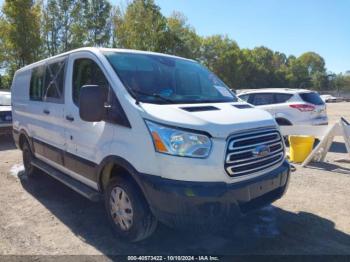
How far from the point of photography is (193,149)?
10.4ft

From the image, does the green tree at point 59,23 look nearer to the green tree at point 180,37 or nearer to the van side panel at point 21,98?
the green tree at point 180,37

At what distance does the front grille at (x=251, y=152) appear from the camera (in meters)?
3.26

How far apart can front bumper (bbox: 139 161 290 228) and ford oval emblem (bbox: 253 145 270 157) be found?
0.32 metres

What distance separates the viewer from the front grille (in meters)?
3.26

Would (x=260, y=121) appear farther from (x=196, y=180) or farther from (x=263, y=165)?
(x=196, y=180)

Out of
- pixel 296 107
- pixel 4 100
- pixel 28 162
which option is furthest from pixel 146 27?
pixel 28 162

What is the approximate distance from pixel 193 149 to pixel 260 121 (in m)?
0.91

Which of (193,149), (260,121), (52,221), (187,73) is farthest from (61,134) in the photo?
(260,121)

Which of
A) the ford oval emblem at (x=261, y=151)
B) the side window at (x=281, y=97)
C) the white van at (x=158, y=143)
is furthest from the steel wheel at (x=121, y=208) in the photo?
the side window at (x=281, y=97)

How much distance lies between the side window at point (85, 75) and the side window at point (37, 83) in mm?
1293

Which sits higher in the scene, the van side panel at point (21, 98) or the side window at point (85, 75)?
the side window at point (85, 75)

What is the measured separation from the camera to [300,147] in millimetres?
7715

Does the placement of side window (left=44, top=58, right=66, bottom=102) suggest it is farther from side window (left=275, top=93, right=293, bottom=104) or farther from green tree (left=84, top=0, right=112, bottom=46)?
green tree (left=84, top=0, right=112, bottom=46)

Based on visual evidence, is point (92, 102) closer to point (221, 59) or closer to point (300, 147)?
point (300, 147)
